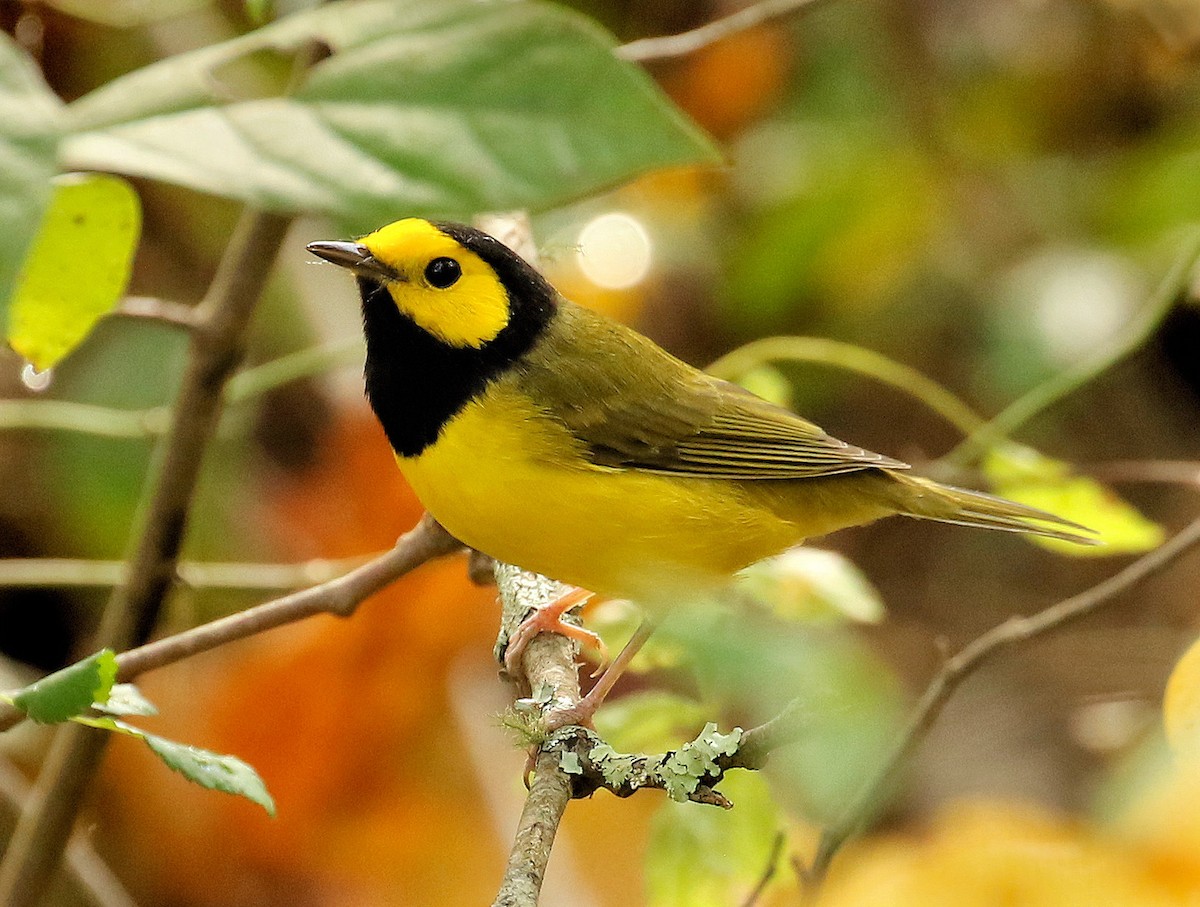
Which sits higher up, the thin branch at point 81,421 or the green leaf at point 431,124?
the thin branch at point 81,421

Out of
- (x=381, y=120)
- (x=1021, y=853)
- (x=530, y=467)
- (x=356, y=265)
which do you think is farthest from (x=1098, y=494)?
(x=381, y=120)

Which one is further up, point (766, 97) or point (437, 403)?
point (766, 97)

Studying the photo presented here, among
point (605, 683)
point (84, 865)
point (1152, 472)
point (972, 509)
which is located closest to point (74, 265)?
point (605, 683)

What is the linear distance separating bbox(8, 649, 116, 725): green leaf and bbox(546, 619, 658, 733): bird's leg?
0.88 meters

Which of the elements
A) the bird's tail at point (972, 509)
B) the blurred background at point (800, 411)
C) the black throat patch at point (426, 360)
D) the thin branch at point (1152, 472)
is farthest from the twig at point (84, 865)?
the thin branch at point (1152, 472)

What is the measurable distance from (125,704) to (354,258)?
45.8 inches

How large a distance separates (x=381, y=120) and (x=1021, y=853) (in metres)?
1.98

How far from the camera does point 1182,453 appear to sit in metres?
5.55

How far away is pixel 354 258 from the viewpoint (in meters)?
2.48

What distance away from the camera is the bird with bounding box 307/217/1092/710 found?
2398 mm

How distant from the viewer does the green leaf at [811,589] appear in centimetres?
250

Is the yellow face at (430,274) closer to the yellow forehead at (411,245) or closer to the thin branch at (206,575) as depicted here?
the yellow forehead at (411,245)

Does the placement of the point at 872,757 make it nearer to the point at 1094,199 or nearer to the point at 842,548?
the point at 842,548

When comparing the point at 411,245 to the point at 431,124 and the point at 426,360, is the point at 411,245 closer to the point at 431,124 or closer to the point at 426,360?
the point at 426,360
